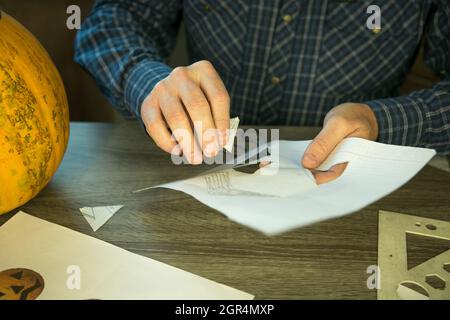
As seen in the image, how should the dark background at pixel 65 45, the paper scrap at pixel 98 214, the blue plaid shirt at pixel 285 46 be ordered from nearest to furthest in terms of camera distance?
1. the paper scrap at pixel 98 214
2. the blue plaid shirt at pixel 285 46
3. the dark background at pixel 65 45

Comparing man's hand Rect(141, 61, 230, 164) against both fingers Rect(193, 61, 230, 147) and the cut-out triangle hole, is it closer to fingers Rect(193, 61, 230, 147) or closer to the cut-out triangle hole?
fingers Rect(193, 61, 230, 147)

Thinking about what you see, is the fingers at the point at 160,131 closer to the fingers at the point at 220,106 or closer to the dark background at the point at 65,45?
the fingers at the point at 220,106

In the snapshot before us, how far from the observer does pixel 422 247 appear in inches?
20.6

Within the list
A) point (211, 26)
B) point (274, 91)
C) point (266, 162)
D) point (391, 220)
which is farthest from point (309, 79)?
point (391, 220)

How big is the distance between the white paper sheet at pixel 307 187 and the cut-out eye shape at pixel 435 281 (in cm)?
13

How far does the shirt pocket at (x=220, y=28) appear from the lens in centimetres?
94

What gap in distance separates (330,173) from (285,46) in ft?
1.29

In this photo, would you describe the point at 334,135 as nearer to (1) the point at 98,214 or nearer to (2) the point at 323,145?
(2) the point at 323,145

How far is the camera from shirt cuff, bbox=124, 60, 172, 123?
73 cm

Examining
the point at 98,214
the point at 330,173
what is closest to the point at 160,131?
the point at 98,214

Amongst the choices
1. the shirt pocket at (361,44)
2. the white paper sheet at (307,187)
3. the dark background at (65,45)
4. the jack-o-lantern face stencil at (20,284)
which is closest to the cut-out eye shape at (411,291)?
the white paper sheet at (307,187)

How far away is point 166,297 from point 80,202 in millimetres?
216

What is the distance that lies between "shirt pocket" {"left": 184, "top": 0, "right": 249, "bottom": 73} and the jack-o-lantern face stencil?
642 mm

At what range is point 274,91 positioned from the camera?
0.96 m
